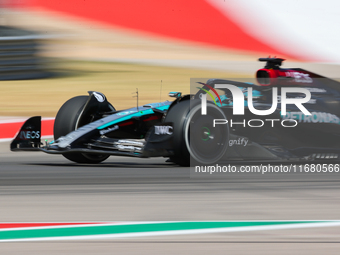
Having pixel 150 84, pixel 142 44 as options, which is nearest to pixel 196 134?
pixel 150 84

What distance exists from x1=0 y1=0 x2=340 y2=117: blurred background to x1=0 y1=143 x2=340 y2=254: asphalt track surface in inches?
318

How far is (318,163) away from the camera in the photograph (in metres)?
6.95

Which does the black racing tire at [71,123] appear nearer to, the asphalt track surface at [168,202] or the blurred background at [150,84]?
the blurred background at [150,84]

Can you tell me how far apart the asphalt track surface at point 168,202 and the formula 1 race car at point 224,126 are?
0.91 feet

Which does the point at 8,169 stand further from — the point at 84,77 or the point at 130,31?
the point at 130,31

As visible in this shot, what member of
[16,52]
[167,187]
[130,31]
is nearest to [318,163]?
[167,187]

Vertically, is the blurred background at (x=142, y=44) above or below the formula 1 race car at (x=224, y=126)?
above

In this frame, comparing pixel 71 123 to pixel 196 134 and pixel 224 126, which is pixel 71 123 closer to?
pixel 196 134

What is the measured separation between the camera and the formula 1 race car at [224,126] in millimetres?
6387

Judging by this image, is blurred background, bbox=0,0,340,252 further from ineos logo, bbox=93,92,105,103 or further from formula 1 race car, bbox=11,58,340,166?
ineos logo, bbox=93,92,105,103

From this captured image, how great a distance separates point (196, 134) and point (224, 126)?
0.35 metres

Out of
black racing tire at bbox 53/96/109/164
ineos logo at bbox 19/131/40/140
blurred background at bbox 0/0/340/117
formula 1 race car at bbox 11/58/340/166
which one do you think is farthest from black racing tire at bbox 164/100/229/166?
blurred background at bbox 0/0/340/117

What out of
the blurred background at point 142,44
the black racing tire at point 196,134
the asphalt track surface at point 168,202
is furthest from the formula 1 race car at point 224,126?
the blurred background at point 142,44

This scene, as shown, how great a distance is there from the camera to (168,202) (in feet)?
15.0
